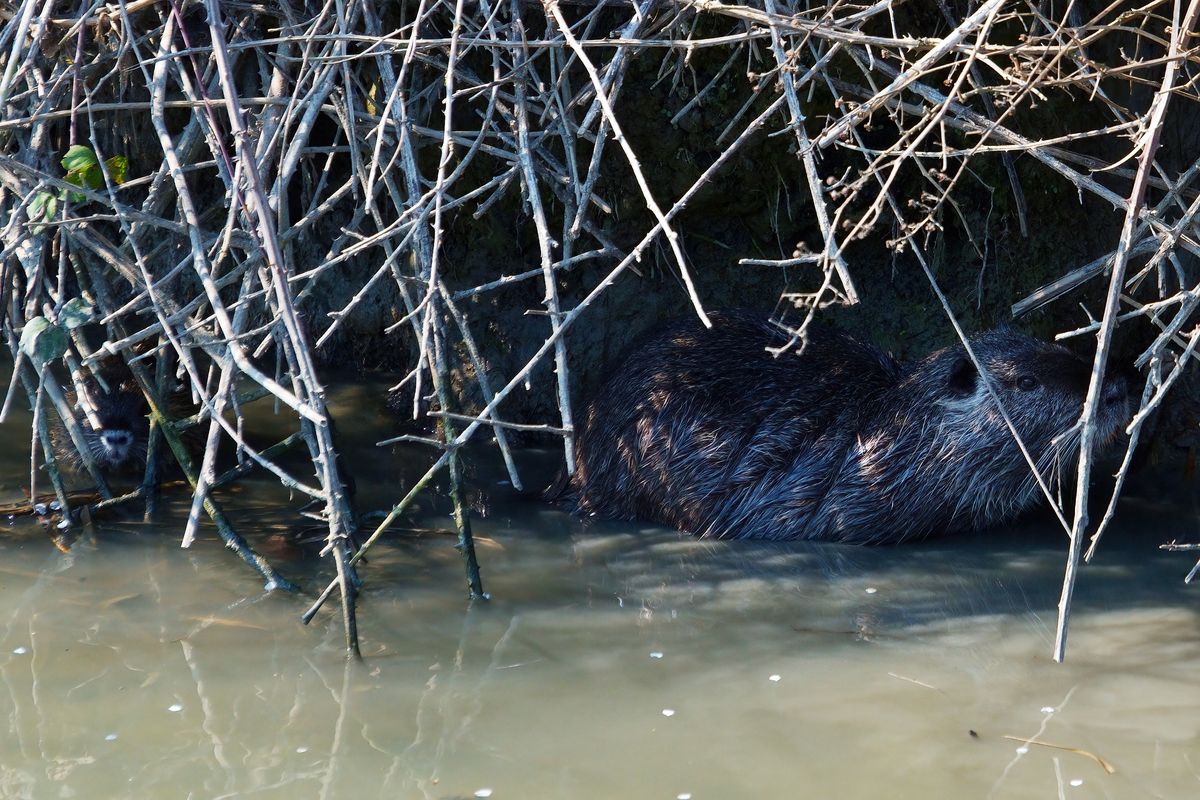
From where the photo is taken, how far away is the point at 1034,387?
487 cm

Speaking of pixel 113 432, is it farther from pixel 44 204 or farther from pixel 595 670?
pixel 595 670

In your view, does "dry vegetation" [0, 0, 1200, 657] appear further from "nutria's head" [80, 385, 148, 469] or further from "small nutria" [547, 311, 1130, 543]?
"small nutria" [547, 311, 1130, 543]

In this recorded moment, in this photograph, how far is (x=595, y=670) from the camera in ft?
11.7

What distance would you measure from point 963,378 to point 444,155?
247 cm

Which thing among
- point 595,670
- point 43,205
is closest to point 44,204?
point 43,205

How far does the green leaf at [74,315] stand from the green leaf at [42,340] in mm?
44

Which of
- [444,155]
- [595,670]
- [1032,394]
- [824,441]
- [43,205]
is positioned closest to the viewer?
[444,155]

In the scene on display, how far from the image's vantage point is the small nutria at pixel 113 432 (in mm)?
4977

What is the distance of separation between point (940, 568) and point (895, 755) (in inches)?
58.0

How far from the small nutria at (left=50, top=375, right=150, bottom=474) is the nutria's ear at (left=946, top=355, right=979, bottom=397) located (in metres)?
3.17

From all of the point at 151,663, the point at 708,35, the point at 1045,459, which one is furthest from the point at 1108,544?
the point at 151,663

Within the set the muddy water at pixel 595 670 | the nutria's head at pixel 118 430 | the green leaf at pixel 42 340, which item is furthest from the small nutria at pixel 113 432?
the green leaf at pixel 42 340

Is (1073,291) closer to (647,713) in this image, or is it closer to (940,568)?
(940,568)

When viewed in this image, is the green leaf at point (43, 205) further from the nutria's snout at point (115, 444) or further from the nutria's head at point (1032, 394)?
the nutria's head at point (1032, 394)
